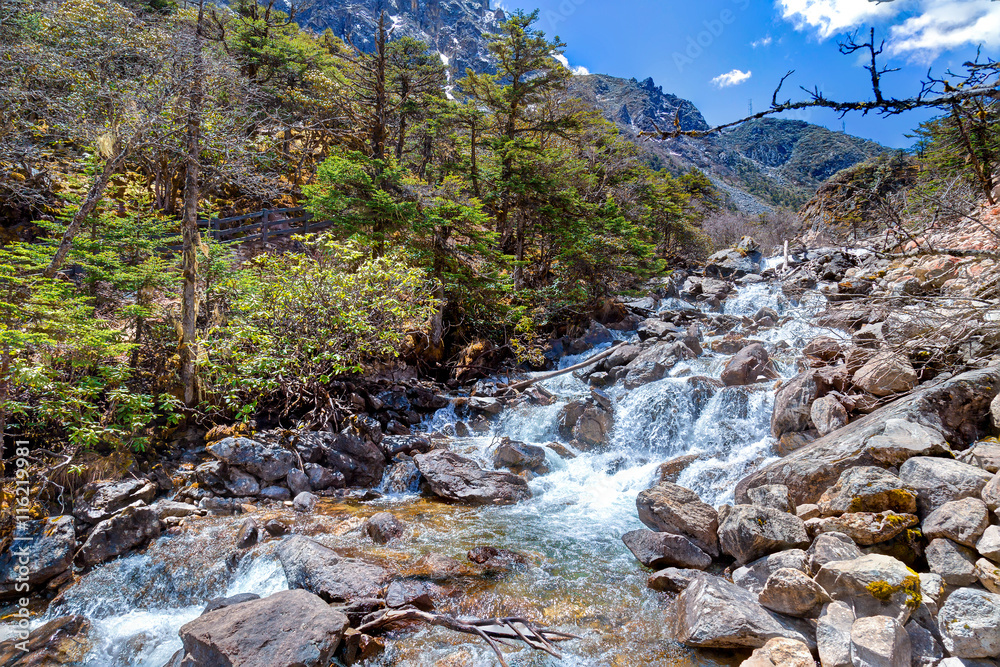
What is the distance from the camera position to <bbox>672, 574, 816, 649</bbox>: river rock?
13.1ft

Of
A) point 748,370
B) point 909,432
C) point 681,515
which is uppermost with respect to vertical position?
point 748,370

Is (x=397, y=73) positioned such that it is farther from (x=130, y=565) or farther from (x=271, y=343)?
(x=130, y=565)

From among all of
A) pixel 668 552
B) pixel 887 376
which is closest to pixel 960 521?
pixel 668 552

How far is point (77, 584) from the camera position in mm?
5086

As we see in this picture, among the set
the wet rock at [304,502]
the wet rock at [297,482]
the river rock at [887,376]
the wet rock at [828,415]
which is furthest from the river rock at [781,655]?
the wet rock at [297,482]

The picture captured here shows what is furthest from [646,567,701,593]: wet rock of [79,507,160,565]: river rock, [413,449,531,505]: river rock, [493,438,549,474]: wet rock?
[79,507,160,565]: river rock

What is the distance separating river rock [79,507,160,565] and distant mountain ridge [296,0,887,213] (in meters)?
74.5

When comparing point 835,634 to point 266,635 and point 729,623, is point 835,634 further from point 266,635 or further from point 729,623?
point 266,635

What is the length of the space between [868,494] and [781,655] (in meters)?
2.00

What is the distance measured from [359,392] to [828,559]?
29.3 feet

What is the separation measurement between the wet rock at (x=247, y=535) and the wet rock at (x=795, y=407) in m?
8.07

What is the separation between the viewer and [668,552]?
5543mm

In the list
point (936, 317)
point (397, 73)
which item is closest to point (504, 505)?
point (936, 317)

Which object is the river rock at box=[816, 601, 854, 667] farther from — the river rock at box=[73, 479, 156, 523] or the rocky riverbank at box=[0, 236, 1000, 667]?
the river rock at box=[73, 479, 156, 523]
